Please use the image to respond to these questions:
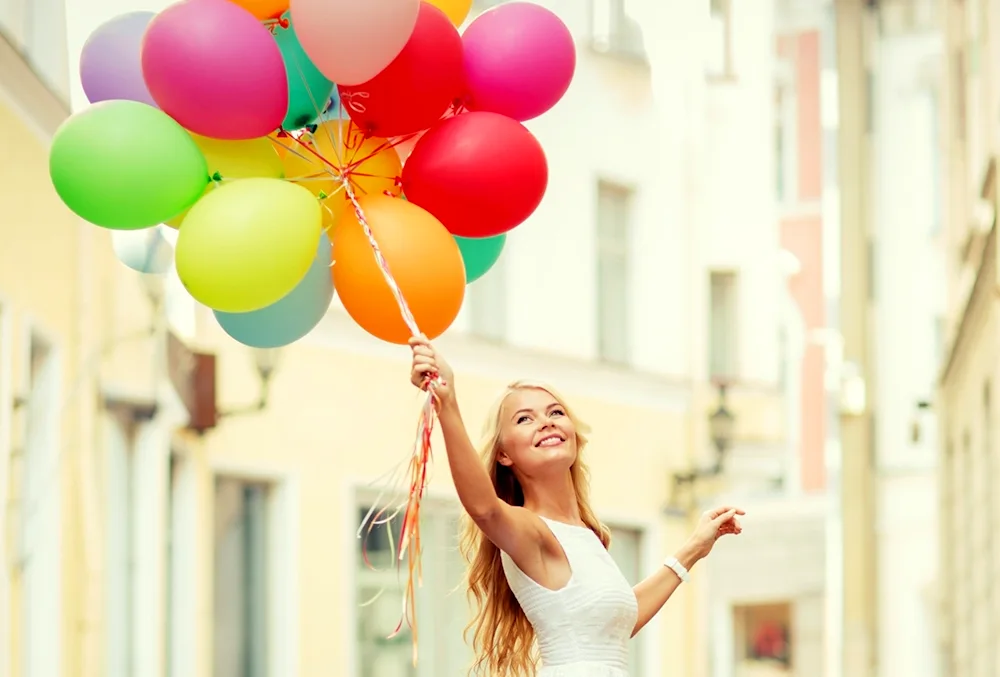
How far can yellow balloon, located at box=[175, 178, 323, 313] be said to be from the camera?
3787 millimetres

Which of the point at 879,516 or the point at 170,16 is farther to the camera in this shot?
the point at 879,516

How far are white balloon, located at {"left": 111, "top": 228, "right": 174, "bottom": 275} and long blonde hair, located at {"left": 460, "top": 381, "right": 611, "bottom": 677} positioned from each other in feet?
3.79

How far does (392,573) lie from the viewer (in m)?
10.0

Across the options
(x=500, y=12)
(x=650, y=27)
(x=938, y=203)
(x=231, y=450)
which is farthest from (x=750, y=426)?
(x=500, y=12)

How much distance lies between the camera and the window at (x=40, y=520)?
7648 millimetres

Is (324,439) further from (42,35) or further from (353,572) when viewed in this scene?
(42,35)

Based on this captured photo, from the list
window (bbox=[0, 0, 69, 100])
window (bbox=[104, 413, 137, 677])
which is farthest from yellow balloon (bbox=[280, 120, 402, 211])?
window (bbox=[104, 413, 137, 677])

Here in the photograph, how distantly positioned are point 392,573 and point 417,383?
672 cm

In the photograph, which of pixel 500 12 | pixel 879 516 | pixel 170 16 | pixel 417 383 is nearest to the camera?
pixel 417 383

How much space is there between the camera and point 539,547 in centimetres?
371

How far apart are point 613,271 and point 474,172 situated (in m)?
8.39

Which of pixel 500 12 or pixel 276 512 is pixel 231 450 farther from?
pixel 500 12

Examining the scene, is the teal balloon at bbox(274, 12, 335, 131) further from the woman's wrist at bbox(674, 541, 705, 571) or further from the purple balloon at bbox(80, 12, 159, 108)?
the woman's wrist at bbox(674, 541, 705, 571)

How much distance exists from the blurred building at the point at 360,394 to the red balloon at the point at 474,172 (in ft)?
11.8
